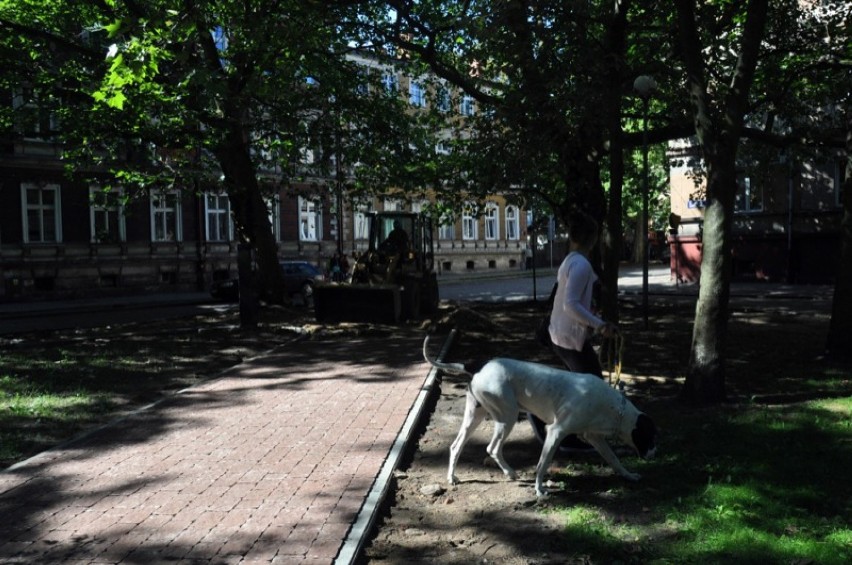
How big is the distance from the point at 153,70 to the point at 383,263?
346 inches

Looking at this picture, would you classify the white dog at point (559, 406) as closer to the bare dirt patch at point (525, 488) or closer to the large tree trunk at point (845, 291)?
the bare dirt patch at point (525, 488)

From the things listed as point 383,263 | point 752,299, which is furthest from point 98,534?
point 752,299

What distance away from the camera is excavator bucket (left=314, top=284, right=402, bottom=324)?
50.8 feet

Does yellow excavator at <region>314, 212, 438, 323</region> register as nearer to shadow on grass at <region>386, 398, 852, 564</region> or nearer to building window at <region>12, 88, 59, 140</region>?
building window at <region>12, 88, 59, 140</region>

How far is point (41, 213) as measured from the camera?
94.0 feet

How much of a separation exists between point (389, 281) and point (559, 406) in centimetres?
1147

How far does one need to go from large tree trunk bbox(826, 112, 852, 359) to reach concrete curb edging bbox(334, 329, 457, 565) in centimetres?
569

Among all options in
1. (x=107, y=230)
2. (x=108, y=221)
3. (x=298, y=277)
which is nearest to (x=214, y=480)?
(x=298, y=277)

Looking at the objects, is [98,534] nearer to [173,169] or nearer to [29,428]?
[29,428]

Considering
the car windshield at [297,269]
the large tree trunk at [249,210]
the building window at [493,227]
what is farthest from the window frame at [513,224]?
the large tree trunk at [249,210]

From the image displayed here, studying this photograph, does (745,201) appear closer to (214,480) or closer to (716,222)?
(716,222)

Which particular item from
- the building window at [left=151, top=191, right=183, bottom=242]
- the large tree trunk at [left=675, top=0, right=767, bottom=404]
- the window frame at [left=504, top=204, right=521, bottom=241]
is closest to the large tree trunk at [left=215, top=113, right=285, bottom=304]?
the large tree trunk at [left=675, top=0, right=767, bottom=404]

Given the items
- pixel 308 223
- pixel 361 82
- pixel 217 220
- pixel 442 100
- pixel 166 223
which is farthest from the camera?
pixel 308 223

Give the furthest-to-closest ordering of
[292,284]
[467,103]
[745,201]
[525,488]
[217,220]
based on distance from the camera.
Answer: [217,220], [745,201], [292,284], [467,103], [525,488]
